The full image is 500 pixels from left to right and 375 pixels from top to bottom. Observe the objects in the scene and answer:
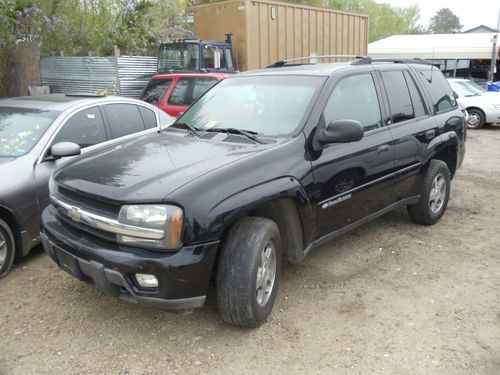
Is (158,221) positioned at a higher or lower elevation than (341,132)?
lower

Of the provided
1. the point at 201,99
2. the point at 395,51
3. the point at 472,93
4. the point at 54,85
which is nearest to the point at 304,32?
the point at 472,93

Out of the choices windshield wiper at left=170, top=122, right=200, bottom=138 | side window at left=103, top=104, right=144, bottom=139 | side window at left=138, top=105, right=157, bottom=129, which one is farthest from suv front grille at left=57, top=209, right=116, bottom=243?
side window at left=138, top=105, right=157, bottom=129

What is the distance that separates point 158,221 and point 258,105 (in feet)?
5.52

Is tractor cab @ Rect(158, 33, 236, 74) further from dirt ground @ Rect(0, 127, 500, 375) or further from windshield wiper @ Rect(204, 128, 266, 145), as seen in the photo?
dirt ground @ Rect(0, 127, 500, 375)

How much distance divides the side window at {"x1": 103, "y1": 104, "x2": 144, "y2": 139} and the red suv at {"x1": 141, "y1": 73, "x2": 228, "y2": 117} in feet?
10.7

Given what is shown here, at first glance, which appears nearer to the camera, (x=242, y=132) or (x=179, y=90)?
(x=242, y=132)

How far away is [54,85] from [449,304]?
43.4 feet

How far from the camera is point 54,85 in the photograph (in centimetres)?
1425

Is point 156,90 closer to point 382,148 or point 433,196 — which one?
point 433,196

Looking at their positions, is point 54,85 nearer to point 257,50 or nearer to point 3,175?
point 257,50

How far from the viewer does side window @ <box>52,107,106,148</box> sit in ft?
15.6

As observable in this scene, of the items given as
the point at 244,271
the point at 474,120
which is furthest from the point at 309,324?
the point at 474,120

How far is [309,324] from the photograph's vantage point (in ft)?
11.6

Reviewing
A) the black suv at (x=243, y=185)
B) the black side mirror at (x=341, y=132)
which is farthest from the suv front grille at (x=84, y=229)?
the black side mirror at (x=341, y=132)
